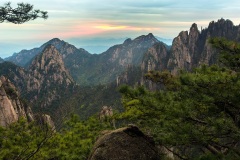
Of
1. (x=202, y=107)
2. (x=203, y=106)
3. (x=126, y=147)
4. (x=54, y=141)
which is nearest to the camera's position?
(x=203, y=106)

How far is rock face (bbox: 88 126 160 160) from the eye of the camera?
1331 cm

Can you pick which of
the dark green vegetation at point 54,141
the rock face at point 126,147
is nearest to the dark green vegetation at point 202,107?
the rock face at point 126,147

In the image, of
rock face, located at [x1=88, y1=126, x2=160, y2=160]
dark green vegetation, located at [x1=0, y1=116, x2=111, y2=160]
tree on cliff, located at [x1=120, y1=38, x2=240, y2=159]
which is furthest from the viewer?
dark green vegetation, located at [x1=0, y1=116, x2=111, y2=160]

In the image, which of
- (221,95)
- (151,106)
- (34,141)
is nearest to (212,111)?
(221,95)

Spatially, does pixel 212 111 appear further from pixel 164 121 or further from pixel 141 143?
pixel 141 143

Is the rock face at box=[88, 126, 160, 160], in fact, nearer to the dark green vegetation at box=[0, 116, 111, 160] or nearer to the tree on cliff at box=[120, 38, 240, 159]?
the tree on cliff at box=[120, 38, 240, 159]

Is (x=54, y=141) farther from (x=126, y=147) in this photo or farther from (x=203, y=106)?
(x=203, y=106)

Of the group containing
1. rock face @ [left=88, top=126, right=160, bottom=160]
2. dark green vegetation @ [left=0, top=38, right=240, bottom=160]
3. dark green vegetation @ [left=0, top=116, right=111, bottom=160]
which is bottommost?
dark green vegetation @ [left=0, top=116, right=111, bottom=160]

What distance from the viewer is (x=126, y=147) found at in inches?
533

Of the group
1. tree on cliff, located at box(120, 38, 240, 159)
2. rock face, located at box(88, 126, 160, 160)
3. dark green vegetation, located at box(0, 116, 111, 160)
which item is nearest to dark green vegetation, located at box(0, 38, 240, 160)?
tree on cliff, located at box(120, 38, 240, 159)

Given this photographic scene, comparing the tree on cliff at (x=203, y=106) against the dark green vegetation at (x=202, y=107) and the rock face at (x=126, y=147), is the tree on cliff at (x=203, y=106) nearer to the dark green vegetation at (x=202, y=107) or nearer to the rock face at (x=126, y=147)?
the dark green vegetation at (x=202, y=107)

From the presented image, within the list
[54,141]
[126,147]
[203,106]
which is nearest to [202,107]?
[203,106]

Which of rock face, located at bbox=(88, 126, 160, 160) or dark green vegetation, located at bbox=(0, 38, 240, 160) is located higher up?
dark green vegetation, located at bbox=(0, 38, 240, 160)

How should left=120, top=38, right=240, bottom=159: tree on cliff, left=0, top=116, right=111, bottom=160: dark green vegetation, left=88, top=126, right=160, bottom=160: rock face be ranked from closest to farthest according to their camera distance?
left=120, top=38, right=240, bottom=159: tree on cliff → left=88, top=126, right=160, bottom=160: rock face → left=0, top=116, right=111, bottom=160: dark green vegetation
